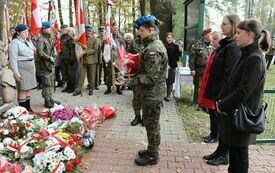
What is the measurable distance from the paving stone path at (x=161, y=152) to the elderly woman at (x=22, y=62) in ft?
5.80

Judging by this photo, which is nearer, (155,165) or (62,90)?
(155,165)

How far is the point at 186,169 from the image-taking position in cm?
458

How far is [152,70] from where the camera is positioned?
13.8 ft

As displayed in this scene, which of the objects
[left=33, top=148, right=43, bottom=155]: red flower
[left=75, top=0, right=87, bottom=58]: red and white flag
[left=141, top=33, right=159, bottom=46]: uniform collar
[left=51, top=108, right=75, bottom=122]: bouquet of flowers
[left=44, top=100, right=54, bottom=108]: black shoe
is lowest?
[left=44, top=100, right=54, bottom=108]: black shoe

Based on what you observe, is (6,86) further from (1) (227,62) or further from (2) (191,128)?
(1) (227,62)

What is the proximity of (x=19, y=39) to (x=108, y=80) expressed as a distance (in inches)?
150

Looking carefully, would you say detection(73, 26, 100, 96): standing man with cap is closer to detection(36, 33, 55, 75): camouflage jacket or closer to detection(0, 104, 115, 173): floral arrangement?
detection(36, 33, 55, 75): camouflage jacket

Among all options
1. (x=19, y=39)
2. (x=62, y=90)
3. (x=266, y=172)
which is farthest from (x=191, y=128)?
(x=62, y=90)

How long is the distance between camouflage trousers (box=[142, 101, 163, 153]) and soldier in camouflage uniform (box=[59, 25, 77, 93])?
6.03m

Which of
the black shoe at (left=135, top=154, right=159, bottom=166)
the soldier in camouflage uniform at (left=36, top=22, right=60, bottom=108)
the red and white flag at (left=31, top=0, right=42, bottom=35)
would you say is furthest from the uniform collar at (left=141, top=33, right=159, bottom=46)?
the soldier in camouflage uniform at (left=36, top=22, right=60, bottom=108)

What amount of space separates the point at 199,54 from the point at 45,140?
4.42m

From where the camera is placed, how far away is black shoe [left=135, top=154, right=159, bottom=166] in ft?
15.2

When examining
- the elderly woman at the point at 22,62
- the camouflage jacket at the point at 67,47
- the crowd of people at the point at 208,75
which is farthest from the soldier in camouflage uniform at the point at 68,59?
the elderly woman at the point at 22,62

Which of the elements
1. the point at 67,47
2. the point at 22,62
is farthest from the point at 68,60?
the point at 22,62
